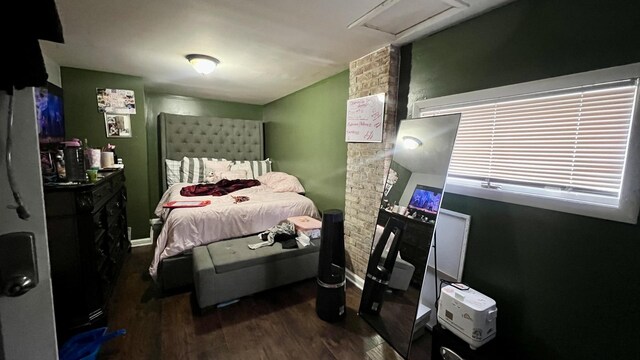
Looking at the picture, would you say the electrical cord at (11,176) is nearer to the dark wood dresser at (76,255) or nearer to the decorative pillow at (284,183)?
the dark wood dresser at (76,255)

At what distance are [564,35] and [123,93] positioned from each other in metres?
4.16

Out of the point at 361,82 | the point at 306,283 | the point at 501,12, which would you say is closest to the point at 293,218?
the point at 306,283

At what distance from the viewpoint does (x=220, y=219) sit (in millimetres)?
2557

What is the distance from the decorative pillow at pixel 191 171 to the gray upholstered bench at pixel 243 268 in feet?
6.63

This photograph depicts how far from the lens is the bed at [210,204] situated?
7.74ft

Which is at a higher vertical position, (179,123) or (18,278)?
(179,123)

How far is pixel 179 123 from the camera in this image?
414cm

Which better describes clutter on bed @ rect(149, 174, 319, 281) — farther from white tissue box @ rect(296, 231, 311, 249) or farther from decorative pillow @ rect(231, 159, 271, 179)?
decorative pillow @ rect(231, 159, 271, 179)

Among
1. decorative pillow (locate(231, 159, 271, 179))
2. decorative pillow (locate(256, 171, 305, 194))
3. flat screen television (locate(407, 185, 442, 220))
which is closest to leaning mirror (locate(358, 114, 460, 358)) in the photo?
flat screen television (locate(407, 185, 442, 220))

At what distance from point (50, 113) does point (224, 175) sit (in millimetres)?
2023

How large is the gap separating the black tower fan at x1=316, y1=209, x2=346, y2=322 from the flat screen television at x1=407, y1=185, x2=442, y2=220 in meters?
0.59

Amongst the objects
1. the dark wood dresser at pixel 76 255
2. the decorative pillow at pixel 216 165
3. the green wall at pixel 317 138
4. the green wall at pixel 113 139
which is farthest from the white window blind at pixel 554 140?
the green wall at pixel 113 139

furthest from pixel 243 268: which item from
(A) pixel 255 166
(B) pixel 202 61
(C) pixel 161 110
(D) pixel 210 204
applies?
(C) pixel 161 110

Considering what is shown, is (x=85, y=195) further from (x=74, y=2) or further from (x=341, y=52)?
(x=341, y=52)
